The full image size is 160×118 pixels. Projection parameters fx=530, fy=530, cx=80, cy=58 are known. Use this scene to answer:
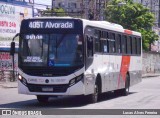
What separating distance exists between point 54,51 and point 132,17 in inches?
1927

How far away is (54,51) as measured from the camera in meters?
18.7

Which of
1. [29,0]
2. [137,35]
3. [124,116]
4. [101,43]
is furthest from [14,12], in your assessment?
[124,116]

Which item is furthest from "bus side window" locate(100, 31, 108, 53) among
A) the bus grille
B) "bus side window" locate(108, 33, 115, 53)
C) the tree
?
the tree

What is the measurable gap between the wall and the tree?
1.96m

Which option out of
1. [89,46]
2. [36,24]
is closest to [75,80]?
[89,46]

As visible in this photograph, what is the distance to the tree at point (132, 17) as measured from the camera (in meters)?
65.2

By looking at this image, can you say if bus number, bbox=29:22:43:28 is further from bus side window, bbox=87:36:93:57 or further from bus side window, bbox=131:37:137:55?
bus side window, bbox=131:37:137:55

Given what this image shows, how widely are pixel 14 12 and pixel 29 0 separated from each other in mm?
5954

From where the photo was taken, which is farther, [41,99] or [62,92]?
[41,99]

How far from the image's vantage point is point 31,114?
15484 millimetres

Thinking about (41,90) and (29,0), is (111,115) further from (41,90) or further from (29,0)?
(29,0)

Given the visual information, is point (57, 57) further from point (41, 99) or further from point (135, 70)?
point (135, 70)

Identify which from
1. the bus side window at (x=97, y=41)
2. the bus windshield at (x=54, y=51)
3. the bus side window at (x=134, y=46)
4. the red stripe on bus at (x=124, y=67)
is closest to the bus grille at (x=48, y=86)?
the bus windshield at (x=54, y=51)

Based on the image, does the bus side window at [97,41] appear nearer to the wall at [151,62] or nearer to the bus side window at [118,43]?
the bus side window at [118,43]
